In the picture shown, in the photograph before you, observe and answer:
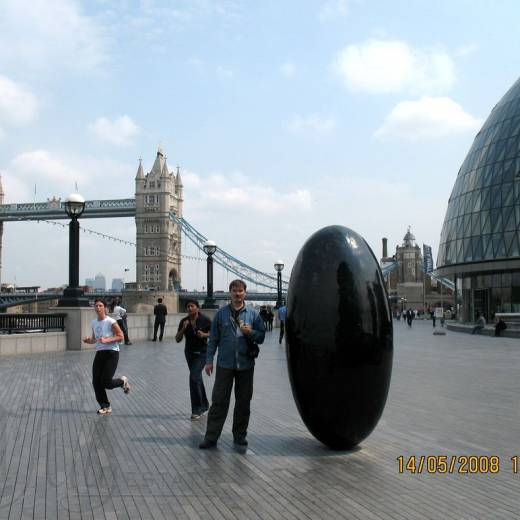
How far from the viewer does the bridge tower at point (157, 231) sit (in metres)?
135

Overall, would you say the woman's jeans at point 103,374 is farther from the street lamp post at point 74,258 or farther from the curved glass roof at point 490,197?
the curved glass roof at point 490,197

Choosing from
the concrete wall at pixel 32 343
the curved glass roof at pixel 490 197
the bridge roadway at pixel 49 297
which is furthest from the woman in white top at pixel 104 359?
the bridge roadway at pixel 49 297

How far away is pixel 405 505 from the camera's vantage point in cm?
463

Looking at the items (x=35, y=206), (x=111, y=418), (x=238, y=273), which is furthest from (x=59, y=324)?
(x=35, y=206)

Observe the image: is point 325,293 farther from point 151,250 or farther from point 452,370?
point 151,250

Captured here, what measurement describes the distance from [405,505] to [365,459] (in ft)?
4.36

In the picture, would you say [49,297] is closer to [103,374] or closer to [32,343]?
[32,343]

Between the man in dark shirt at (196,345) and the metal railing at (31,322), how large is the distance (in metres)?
10.3

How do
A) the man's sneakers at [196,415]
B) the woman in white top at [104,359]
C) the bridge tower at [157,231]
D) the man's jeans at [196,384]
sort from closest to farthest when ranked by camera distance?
the man's sneakers at [196,415] < the man's jeans at [196,384] < the woman in white top at [104,359] < the bridge tower at [157,231]

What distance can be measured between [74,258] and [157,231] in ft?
396

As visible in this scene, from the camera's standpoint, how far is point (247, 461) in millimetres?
5848

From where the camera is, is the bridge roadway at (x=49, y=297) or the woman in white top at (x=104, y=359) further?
the bridge roadway at (x=49, y=297)

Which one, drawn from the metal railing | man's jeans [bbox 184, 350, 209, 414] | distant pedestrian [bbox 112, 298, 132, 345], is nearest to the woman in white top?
man's jeans [bbox 184, 350, 209, 414]

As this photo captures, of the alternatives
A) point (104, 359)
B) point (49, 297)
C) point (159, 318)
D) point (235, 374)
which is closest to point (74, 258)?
point (159, 318)
